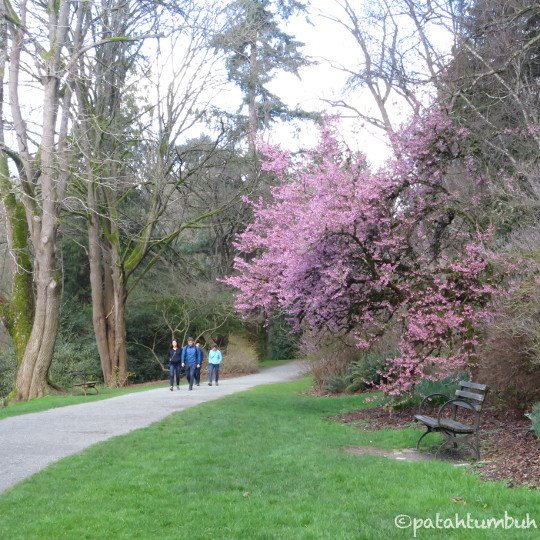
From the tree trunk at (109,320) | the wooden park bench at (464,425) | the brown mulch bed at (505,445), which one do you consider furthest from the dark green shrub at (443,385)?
the tree trunk at (109,320)

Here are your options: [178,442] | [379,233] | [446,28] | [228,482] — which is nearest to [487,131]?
[446,28]

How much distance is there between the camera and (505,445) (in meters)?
8.08

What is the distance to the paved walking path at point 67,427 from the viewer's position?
8.43m

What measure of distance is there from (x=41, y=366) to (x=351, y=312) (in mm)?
10716

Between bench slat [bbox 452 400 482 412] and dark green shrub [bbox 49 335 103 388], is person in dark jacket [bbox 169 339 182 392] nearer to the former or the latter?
dark green shrub [bbox 49 335 103 388]

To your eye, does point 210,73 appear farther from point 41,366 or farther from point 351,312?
point 351,312

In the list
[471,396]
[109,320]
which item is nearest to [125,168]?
[109,320]

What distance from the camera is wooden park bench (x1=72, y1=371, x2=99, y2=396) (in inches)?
824

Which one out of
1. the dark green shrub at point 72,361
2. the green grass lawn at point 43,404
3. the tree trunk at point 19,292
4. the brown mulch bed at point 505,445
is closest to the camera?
the brown mulch bed at point 505,445

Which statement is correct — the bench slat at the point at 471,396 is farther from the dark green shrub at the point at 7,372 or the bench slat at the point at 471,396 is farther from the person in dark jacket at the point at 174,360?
the dark green shrub at the point at 7,372

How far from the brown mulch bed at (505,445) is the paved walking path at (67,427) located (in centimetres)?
452

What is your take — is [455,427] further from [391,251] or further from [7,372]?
[7,372]

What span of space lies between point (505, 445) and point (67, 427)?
738cm

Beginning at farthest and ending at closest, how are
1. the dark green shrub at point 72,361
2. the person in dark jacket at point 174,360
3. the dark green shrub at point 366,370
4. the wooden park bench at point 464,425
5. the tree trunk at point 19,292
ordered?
the dark green shrub at point 72,361
the person in dark jacket at point 174,360
the tree trunk at point 19,292
the dark green shrub at point 366,370
the wooden park bench at point 464,425
